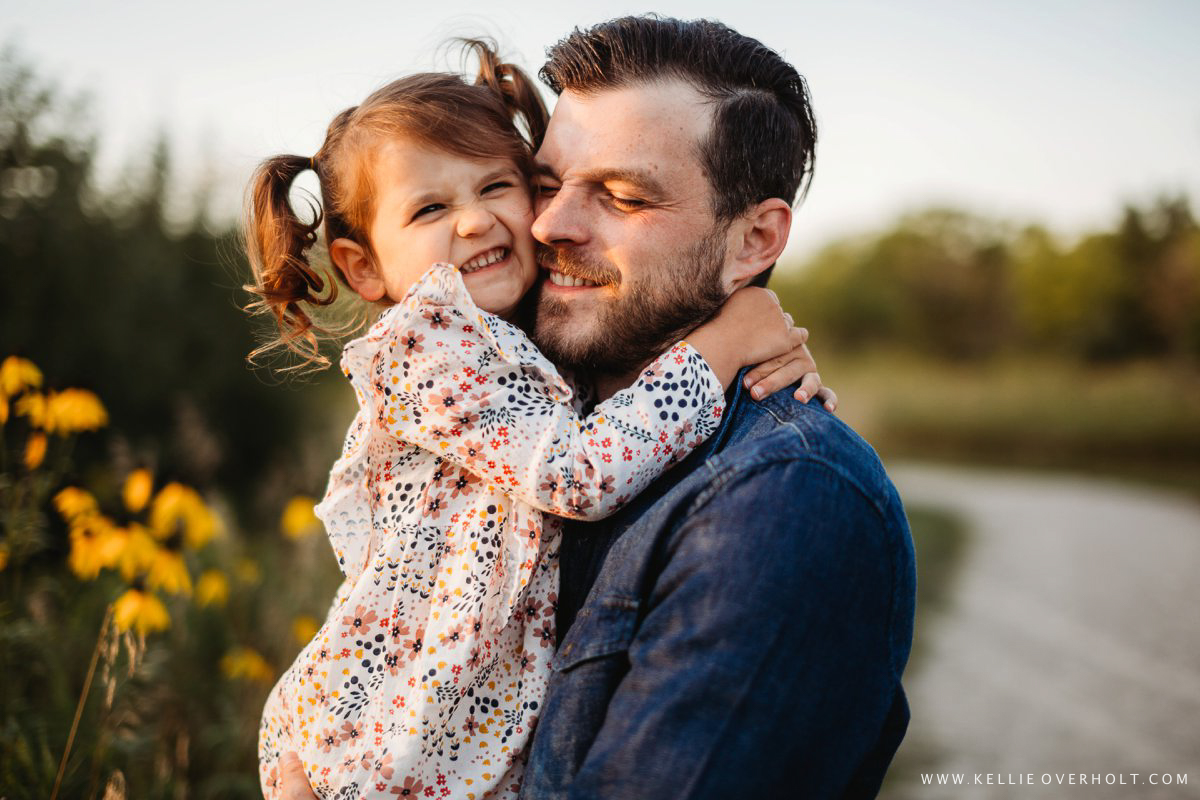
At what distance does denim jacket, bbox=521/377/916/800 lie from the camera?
1.55m

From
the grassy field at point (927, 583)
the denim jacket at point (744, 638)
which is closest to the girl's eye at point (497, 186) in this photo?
the denim jacket at point (744, 638)

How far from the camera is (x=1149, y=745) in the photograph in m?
6.04

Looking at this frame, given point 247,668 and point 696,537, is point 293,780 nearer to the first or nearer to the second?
point 696,537

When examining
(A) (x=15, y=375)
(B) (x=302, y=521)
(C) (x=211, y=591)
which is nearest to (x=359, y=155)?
(A) (x=15, y=375)

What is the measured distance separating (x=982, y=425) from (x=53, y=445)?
20825mm

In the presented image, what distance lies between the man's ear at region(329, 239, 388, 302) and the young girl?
0.17m

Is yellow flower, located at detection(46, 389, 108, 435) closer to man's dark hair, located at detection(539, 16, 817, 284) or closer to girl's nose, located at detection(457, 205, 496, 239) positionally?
girl's nose, located at detection(457, 205, 496, 239)

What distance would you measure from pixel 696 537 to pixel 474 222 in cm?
107

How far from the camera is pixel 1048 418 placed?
70.2ft

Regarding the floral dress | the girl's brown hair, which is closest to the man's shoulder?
the floral dress

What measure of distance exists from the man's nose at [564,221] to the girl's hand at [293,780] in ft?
4.50

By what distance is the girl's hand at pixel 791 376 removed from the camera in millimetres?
2127

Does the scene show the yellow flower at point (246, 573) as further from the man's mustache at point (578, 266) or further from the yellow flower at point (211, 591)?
the man's mustache at point (578, 266)

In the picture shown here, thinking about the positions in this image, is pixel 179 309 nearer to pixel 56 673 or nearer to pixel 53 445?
pixel 53 445
